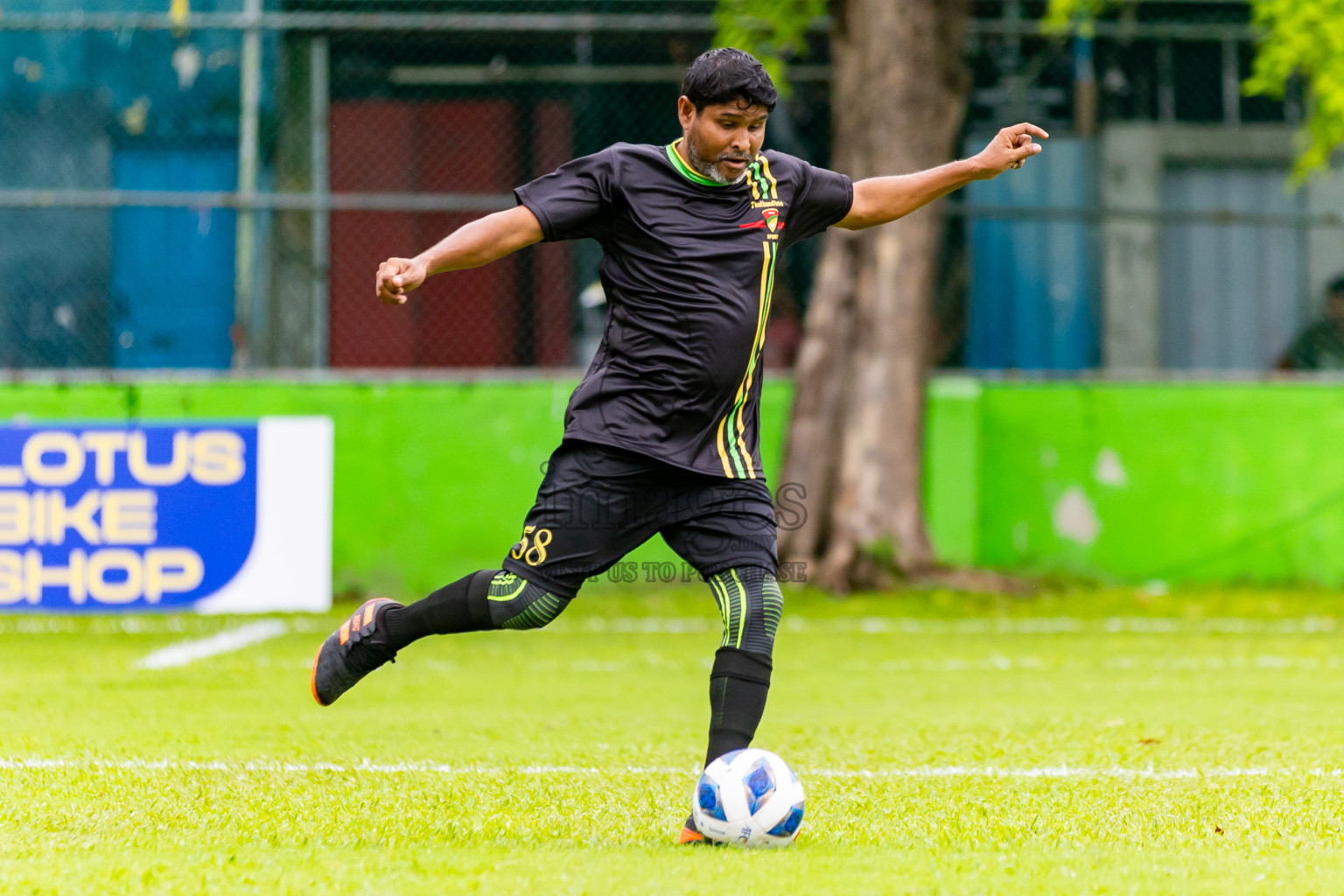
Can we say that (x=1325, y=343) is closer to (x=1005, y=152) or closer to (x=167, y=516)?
(x=167, y=516)

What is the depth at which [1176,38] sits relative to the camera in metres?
13.1

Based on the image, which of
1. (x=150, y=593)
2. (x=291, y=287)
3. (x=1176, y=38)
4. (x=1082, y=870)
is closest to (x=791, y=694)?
(x=1082, y=870)

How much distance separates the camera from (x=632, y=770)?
5.16 m

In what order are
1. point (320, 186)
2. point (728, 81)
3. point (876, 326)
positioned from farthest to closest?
point (320, 186), point (876, 326), point (728, 81)

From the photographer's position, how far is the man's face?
14.0ft

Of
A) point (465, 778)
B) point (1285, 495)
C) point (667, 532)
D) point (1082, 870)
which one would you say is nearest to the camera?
point (1082, 870)

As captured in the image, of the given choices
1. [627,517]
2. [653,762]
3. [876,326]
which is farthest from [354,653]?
[876,326]

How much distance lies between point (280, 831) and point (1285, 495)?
964cm

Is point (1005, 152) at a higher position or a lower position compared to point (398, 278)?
higher

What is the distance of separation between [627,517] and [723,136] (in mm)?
1029

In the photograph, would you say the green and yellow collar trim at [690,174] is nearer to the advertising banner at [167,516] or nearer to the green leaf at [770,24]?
the advertising banner at [167,516]

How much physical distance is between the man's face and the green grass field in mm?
1708

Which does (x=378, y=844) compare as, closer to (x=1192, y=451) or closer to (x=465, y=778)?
(x=465, y=778)

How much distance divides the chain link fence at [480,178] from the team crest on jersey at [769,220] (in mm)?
7795
